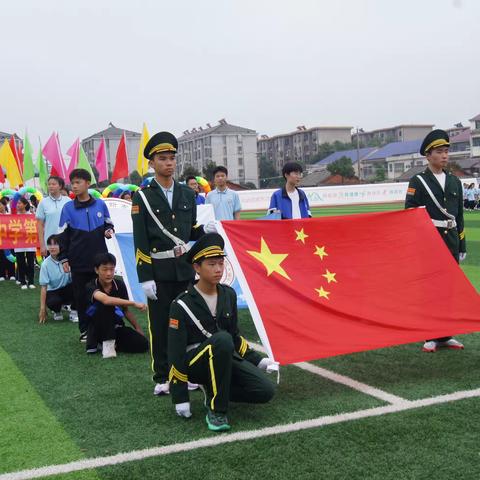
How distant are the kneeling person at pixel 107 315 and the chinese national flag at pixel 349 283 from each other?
184cm

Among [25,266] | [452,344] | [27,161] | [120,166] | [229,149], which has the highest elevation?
[229,149]

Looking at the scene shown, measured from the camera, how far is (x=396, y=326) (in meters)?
5.18

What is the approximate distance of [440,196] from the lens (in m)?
6.11

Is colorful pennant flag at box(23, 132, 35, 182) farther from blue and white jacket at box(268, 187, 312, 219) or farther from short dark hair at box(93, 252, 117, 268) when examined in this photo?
short dark hair at box(93, 252, 117, 268)

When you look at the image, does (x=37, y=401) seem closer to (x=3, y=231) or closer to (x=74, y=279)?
(x=74, y=279)

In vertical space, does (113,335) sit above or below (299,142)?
below

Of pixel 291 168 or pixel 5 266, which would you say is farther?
pixel 5 266

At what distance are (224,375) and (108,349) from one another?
8.42 ft

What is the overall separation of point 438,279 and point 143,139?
35.1 feet

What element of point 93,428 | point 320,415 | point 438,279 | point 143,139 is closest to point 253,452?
point 320,415

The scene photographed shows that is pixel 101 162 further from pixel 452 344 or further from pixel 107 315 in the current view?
pixel 452 344

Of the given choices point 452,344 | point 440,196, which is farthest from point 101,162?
point 452,344

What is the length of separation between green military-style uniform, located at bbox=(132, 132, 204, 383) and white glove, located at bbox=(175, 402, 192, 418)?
66 cm

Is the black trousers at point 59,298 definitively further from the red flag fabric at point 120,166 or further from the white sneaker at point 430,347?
the red flag fabric at point 120,166
